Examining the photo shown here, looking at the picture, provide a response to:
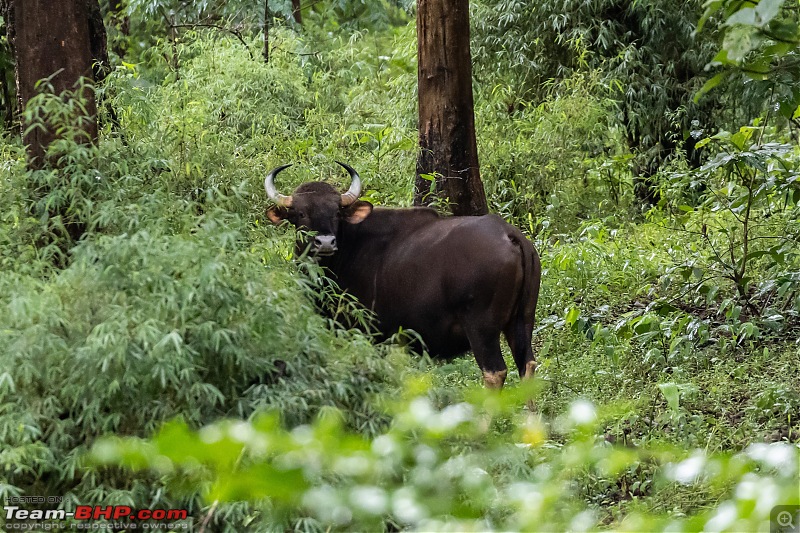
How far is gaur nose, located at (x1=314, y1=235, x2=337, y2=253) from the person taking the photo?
6.48 meters

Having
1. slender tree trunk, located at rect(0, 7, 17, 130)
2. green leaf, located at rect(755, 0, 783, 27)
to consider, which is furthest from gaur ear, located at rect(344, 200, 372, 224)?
green leaf, located at rect(755, 0, 783, 27)

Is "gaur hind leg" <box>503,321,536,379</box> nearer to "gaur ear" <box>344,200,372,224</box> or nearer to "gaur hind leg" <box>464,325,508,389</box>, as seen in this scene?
"gaur hind leg" <box>464,325,508,389</box>

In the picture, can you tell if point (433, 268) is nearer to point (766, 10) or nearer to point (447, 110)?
point (447, 110)

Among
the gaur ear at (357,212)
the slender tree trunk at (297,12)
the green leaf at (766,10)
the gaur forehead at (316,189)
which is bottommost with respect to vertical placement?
the gaur ear at (357,212)

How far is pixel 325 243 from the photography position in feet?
21.3

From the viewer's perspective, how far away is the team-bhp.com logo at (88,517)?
3.87 metres

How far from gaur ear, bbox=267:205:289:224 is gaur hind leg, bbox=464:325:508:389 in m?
1.54

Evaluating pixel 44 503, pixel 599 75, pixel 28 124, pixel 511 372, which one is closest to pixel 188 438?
pixel 44 503

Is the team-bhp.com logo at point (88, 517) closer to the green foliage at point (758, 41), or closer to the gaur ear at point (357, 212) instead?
the green foliage at point (758, 41)

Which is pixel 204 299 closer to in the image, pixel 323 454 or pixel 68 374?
pixel 68 374

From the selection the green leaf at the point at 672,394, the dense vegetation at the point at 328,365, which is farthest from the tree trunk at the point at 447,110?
the green leaf at the point at 672,394

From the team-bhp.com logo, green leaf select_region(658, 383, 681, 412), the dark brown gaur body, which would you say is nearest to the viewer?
the team-bhp.com logo

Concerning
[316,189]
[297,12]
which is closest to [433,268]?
[316,189]

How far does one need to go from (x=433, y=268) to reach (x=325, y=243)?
28.2 inches
